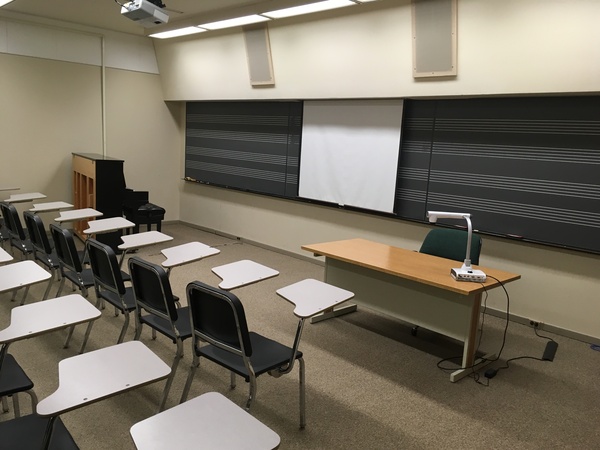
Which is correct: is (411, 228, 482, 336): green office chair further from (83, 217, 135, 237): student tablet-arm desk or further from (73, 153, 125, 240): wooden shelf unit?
(73, 153, 125, 240): wooden shelf unit

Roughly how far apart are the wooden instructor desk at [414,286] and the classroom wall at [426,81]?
101 centimetres

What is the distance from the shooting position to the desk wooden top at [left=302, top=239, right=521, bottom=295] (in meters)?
3.06

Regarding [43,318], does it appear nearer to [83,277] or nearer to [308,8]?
[83,277]

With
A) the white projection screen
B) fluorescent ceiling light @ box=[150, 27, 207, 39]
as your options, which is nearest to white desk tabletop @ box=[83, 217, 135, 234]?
the white projection screen

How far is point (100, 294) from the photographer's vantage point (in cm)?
331

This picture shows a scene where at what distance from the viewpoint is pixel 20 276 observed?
256cm

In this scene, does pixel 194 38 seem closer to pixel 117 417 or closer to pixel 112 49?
pixel 112 49

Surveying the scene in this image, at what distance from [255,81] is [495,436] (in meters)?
4.86

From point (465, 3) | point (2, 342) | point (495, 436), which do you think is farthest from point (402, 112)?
point (2, 342)

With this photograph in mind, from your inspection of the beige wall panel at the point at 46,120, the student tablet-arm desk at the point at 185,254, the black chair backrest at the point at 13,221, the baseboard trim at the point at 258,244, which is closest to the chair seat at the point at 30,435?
the student tablet-arm desk at the point at 185,254

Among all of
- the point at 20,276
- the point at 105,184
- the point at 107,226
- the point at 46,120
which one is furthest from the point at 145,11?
the point at 46,120

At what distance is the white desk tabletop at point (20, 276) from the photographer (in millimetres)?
2422

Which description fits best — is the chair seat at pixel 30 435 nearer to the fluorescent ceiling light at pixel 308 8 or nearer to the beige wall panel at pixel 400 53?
the beige wall panel at pixel 400 53

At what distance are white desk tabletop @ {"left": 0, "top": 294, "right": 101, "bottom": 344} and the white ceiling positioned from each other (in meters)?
3.69
